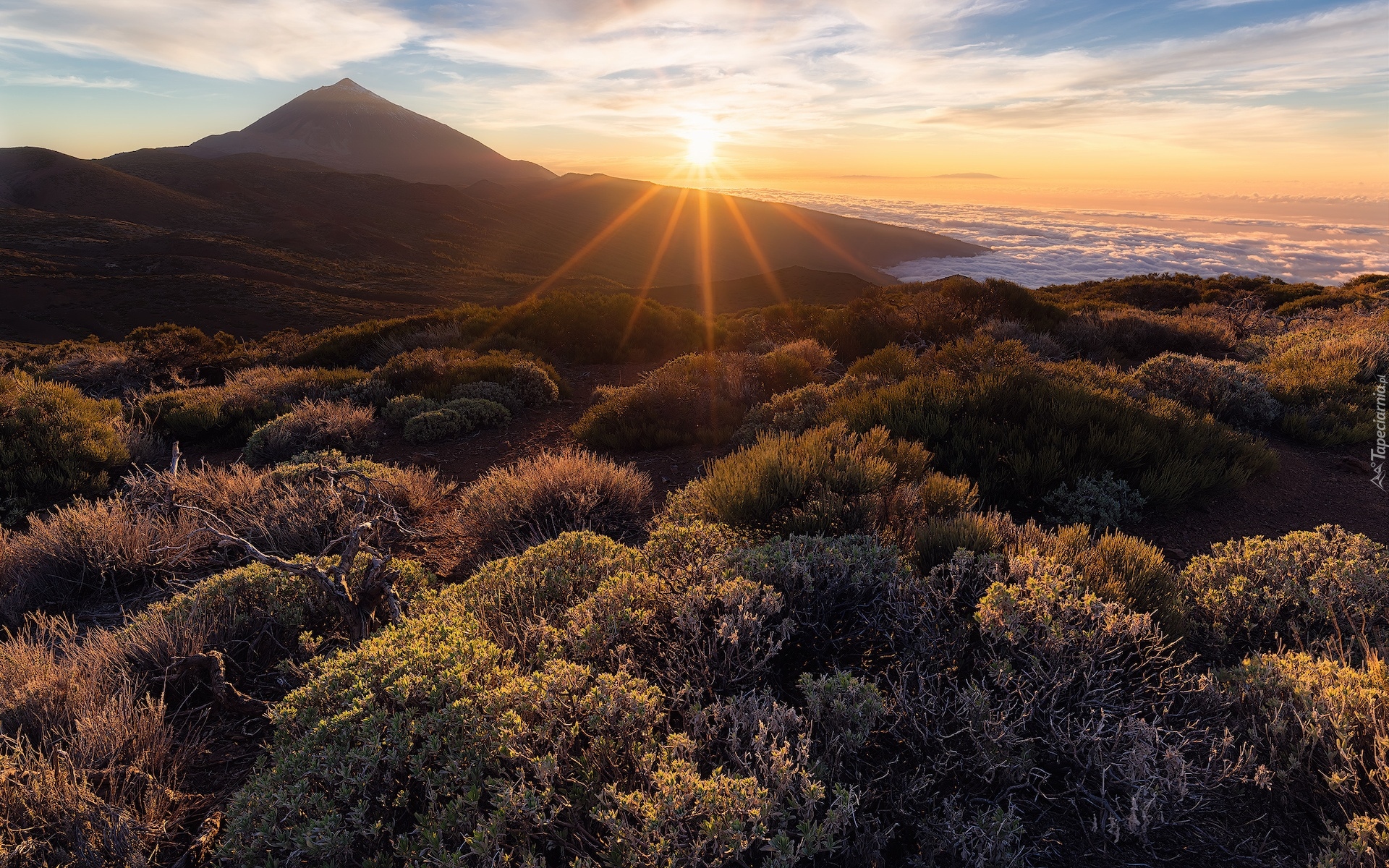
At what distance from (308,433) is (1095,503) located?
7892 millimetres

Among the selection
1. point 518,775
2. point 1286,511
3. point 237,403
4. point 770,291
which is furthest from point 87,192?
point 1286,511

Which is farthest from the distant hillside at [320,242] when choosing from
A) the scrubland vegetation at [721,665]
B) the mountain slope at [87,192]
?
the scrubland vegetation at [721,665]

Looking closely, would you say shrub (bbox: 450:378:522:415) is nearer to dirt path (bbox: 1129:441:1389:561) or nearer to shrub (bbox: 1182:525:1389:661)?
dirt path (bbox: 1129:441:1389:561)

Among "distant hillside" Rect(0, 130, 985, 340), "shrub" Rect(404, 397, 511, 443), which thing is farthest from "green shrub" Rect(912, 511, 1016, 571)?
"distant hillside" Rect(0, 130, 985, 340)

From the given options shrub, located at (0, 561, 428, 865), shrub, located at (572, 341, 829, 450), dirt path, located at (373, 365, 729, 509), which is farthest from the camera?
shrub, located at (572, 341, 829, 450)

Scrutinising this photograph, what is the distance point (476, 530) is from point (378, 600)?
1220 mm

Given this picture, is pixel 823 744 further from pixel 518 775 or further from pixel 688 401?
pixel 688 401

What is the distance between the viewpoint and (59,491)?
593 cm

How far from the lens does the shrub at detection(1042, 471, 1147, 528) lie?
4559 mm

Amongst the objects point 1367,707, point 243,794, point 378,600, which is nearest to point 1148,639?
point 1367,707

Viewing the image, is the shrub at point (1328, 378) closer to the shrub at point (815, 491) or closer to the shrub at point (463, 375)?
the shrub at point (815, 491)

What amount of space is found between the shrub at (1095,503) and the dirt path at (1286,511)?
0.18 meters

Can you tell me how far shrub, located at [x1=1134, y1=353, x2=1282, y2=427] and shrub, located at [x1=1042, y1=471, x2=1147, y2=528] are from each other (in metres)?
3.01

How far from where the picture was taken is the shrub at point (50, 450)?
580 cm
